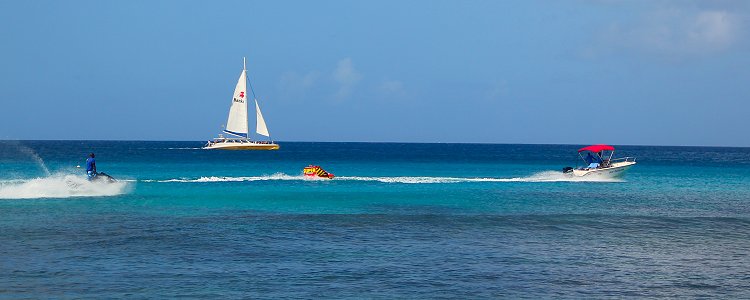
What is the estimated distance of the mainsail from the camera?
12722cm

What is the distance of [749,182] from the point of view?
217ft

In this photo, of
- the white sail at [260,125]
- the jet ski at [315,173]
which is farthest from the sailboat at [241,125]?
the jet ski at [315,173]

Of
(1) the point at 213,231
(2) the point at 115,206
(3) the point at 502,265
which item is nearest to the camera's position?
(3) the point at 502,265

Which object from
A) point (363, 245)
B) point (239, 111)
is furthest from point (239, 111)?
point (363, 245)

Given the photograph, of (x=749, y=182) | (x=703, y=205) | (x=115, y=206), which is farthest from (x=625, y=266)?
(x=749, y=182)

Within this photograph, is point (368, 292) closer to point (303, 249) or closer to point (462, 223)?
point (303, 249)

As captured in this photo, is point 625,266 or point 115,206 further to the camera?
point 115,206

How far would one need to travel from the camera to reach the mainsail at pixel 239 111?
127 metres

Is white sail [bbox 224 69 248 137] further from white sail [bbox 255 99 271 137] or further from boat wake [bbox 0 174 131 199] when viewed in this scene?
boat wake [bbox 0 174 131 199]

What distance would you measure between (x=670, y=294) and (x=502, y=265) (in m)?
4.95

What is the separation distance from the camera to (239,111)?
128750 millimetres

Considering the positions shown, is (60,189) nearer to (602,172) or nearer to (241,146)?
(602,172)

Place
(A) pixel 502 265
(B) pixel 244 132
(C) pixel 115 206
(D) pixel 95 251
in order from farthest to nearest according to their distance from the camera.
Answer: (B) pixel 244 132
(C) pixel 115 206
(D) pixel 95 251
(A) pixel 502 265

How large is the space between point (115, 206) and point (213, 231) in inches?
435
